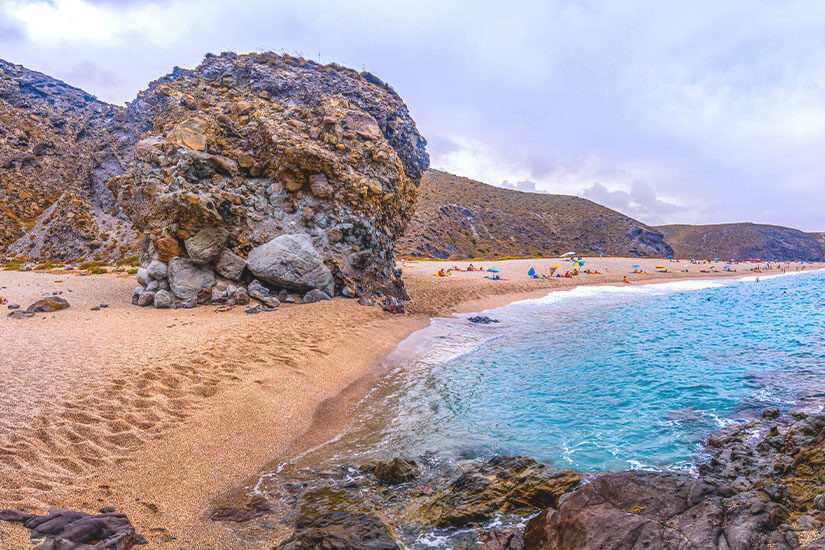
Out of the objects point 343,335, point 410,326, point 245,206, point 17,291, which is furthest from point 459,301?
point 17,291

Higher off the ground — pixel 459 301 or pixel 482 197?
pixel 482 197

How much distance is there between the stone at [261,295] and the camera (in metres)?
13.8

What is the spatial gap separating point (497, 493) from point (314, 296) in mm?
11153

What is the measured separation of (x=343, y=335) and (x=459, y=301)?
34.6 feet

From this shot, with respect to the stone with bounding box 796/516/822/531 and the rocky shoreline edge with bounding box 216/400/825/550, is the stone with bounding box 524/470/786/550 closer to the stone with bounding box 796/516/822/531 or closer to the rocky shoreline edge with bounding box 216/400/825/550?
the rocky shoreline edge with bounding box 216/400/825/550

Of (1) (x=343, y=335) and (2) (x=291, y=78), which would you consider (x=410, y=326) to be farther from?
(2) (x=291, y=78)

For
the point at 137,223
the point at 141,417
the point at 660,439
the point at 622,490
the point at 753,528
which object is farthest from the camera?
the point at 137,223

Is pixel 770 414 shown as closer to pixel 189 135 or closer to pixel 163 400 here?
pixel 163 400

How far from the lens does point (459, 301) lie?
70.8 feet

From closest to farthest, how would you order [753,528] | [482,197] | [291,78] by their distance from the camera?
[753,528]
[291,78]
[482,197]

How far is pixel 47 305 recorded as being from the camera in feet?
40.9

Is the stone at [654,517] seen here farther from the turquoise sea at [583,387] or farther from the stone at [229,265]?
the stone at [229,265]

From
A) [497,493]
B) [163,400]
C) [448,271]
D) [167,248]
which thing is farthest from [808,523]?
[448,271]

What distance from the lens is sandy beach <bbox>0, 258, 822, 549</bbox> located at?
14.6ft
